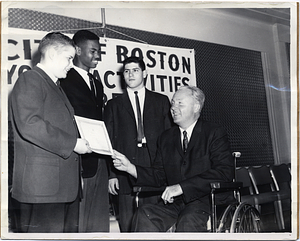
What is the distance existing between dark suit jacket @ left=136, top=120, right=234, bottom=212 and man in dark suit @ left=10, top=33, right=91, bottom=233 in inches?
22.7

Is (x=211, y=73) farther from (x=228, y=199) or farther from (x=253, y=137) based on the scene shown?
(x=228, y=199)

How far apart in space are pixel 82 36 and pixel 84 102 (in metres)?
0.58

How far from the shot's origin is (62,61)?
2.88 meters

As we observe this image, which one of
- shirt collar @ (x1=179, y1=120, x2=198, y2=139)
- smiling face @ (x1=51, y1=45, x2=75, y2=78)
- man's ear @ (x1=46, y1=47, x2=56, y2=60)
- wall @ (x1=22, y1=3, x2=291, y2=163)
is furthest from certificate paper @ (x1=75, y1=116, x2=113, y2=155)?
wall @ (x1=22, y1=3, x2=291, y2=163)

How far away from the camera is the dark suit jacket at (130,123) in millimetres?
2994

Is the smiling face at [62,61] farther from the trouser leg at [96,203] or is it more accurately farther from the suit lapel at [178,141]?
the suit lapel at [178,141]

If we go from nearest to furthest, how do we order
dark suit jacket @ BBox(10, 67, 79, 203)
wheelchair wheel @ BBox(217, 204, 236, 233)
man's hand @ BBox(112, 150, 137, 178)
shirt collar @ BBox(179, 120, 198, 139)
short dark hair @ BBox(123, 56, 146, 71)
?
dark suit jacket @ BBox(10, 67, 79, 203), wheelchair wheel @ BBox(217, 204, 236, 233), man's hand @ BBox(112, 150, 137, 178), shirt collar @ BBox(179, 120, 198, 139), short dark hair @ BBox(123, 56, 146, 71)

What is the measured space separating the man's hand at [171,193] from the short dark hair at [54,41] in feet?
4.58

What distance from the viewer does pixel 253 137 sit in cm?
319

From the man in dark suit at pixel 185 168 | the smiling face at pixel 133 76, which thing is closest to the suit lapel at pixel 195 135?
the man in dark suit at pixel 185 168

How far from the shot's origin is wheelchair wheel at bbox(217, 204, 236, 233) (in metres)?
2.82

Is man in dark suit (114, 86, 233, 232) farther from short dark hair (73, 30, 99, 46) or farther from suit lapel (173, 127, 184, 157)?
short dark hair (73, 30, 99, 46)

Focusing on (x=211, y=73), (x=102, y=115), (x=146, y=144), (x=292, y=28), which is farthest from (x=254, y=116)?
(x=102, y=115)

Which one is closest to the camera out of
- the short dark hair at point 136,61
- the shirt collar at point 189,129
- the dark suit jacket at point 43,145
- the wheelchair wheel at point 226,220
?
the dark suit jacket at point 43,145
